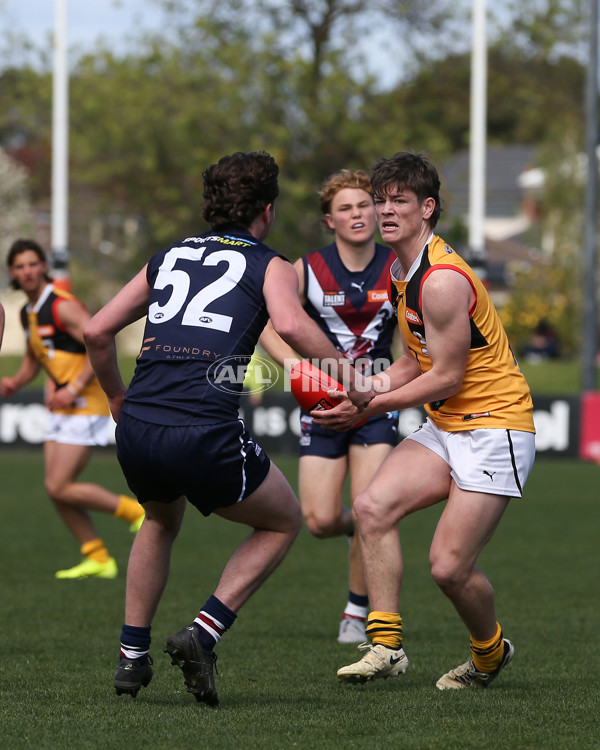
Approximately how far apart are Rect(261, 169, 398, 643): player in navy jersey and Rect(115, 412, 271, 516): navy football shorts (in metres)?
2.18

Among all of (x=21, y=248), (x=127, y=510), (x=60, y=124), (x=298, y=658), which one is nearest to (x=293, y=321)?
(x=298, y=658)

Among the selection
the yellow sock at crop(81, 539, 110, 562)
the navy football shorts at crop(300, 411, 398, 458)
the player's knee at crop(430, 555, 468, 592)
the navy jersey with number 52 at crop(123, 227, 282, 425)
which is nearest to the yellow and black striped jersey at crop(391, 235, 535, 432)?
the player's knee at crop(430, 555, 468, 592)

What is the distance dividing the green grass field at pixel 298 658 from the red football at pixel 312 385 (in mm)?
1213

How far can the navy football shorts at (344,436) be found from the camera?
23.0 feet

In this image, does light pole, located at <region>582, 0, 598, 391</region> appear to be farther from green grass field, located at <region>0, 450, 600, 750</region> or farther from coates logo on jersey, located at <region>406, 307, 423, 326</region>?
coates logo on jersey, located at <region>406, 307, 423, 326</region>

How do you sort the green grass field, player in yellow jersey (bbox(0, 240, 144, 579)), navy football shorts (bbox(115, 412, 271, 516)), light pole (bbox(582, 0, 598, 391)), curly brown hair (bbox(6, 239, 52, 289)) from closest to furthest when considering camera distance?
1. the green grass field
2. navy football shorts (bbox(115, 412, 271, 516))
3. curly brown hair (bbox(6, 239, 52, 289))
4. player in yellow jersey (bbox(0, 240, 144, 579))
5. light pole (bbox(582, 0, 598, 391))

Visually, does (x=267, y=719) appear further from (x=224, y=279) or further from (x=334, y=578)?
(x=334, y=578)

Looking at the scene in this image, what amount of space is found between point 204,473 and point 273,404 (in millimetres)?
14024

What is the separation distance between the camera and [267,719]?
188 inches

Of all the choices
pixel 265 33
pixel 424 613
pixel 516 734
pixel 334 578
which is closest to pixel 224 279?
pixel 516 734

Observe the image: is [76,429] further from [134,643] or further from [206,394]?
[206,394]

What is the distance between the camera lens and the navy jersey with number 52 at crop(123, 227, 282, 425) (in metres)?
4.75

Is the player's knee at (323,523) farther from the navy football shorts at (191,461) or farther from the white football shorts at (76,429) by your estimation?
the white football shorts at (76,429)

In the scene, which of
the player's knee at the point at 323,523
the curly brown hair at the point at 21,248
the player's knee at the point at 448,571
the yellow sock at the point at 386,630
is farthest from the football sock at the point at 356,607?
the curly brown hair at the point at 21,248
